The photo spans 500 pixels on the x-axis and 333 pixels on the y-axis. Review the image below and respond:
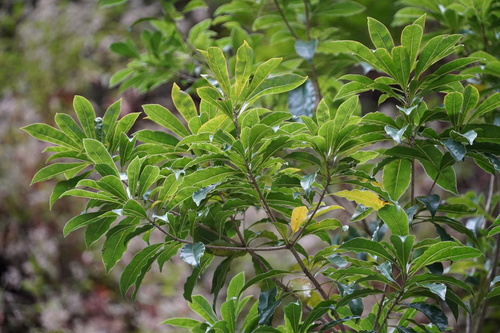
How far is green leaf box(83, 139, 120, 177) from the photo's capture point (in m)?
0.75

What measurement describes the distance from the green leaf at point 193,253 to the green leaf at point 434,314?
295 mm

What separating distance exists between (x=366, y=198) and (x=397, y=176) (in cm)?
12

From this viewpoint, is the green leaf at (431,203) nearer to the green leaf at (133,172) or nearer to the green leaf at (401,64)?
the green leaf at (401,64)

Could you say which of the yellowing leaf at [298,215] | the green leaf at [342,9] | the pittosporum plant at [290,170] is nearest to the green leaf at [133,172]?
→ the pittosporum plant at [290,170]

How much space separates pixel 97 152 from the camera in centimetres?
76

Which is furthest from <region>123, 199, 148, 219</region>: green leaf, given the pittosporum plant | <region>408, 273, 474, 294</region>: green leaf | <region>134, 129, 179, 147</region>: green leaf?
<region>408, 273, 474, 294</region>: green leaf

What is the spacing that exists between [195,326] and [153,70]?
0.76 meters

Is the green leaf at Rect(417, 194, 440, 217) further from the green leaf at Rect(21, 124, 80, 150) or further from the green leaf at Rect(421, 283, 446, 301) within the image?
the green leaf at Rect(21, 124, 80, 150)

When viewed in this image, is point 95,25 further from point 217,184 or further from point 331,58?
point 217,184

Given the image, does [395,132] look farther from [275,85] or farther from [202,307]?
[202,307]

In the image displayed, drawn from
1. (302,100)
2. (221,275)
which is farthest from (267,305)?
(302,100)

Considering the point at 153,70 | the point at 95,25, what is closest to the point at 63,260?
the point at 95,25

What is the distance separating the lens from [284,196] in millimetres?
802

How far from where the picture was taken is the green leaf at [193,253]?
0.67 metres
